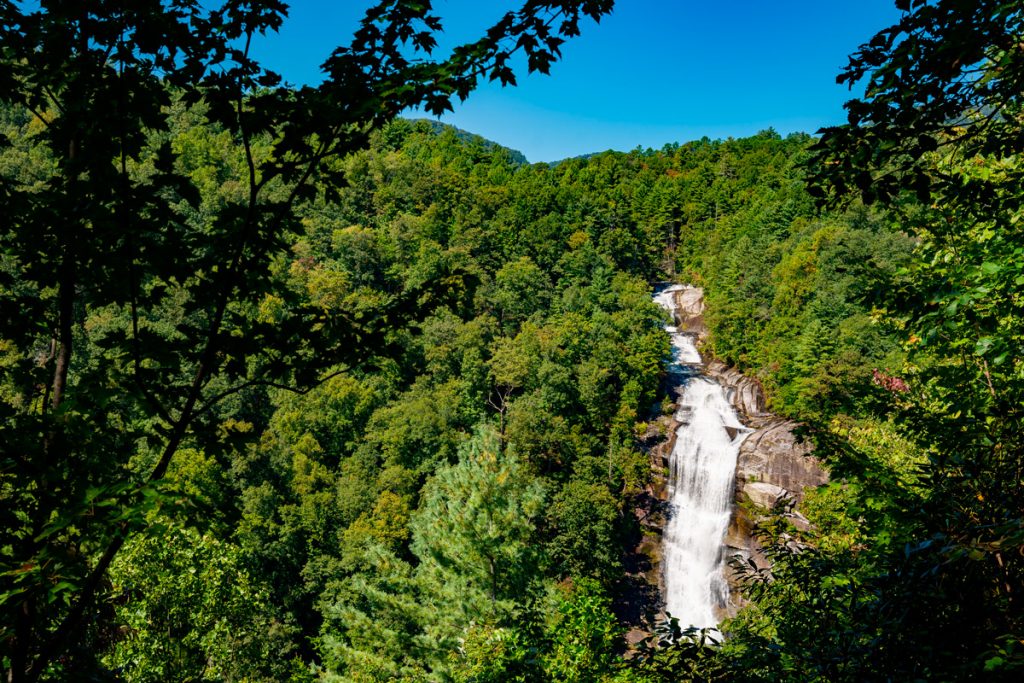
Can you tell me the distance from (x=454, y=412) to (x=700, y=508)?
1516cm

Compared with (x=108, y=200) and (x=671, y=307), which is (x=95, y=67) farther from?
(x=671, y=307)

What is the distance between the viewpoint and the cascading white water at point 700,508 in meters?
25.0

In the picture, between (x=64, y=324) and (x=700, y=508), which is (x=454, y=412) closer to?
(x=700, y=508)

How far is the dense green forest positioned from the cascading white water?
2319mm

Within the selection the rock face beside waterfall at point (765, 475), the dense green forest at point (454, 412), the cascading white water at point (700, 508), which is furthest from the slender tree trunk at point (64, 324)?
the cascading white water at point (700, 508)

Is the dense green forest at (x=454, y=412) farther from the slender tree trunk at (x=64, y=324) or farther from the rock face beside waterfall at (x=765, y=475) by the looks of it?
the rock face beside waterfall at (x=765, y=475)

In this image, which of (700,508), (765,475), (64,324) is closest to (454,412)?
(700,508)

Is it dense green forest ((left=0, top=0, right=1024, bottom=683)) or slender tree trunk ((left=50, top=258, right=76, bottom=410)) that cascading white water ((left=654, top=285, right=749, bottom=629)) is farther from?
slender tree trunk ((left=50, top=258, right=76, bottom=410))

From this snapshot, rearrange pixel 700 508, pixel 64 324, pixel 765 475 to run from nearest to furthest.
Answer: pixel 64 324, pixel 765 475, pixel 700 508

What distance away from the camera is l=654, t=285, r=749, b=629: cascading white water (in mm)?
25047

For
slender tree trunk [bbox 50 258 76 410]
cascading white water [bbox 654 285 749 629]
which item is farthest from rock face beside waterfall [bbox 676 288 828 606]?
slender tree trunk [bbox 50 258 76 410]

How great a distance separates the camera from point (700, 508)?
27.7 m

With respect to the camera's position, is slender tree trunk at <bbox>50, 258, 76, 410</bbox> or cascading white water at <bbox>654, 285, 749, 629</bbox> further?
cascading white water at <bbox>654, 285, 749, 629</bbox>

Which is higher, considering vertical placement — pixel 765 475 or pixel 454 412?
pixel 454 412
